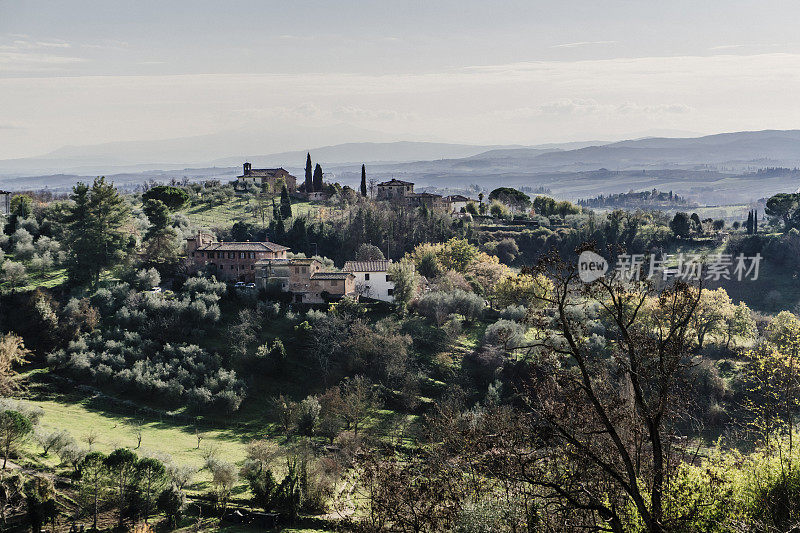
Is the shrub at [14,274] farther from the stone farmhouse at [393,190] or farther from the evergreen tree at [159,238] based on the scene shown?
the stone farmhouse at [393,190]

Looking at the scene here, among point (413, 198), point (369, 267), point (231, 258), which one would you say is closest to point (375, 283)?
point (369, 267)

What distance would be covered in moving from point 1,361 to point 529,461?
1520 inches

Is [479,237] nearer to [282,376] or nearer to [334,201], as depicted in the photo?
[334,201]

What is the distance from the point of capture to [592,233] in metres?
85.9

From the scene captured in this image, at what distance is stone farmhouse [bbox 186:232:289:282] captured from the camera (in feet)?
192

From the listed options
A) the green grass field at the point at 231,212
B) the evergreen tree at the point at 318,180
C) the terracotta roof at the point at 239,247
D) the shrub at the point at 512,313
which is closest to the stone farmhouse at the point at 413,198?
the evergreen tree at the point at 318,180

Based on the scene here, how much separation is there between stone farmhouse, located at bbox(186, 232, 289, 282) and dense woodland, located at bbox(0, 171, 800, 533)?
4.00ft

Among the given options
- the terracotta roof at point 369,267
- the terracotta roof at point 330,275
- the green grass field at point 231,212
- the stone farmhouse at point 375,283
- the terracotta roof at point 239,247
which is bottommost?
the stone farmhouse at point 375,283

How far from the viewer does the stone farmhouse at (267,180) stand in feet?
331

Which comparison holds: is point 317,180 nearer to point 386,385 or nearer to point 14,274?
point 14,274

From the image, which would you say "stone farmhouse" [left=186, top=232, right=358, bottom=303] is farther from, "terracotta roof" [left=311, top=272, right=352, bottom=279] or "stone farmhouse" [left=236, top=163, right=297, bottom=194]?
"stone farmhouse" [left=236, top=163, right=297, bottom=194]

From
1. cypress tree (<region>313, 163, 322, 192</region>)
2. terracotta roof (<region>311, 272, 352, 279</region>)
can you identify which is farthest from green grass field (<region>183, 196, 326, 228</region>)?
terracotta roof (<region>311, 272, 352, 279</region>)

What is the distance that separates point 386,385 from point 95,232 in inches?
1087

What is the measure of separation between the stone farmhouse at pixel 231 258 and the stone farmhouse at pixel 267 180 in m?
38.8
